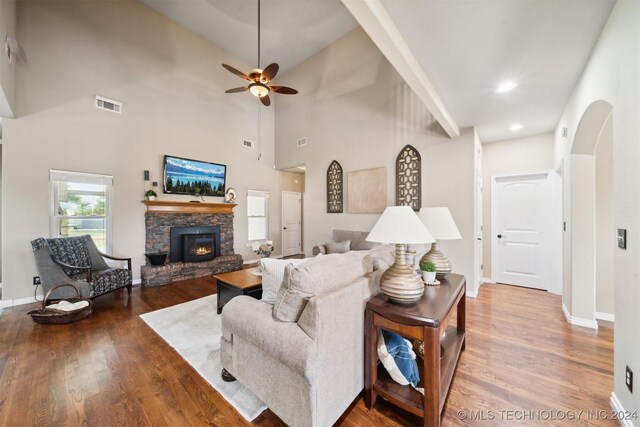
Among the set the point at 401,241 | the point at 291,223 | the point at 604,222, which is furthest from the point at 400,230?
the point at 291,223

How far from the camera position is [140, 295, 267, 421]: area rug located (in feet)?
5.36

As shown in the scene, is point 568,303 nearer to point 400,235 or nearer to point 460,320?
point 460,320

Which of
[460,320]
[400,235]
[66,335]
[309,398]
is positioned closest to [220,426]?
[309,398]

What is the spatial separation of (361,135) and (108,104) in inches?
185

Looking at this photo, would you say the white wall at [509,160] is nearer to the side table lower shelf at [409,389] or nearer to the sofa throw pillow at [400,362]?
the side table lower shelf at [409,389]

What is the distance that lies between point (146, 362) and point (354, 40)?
6578 mm

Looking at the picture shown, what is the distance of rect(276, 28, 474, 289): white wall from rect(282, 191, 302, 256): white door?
4.04 feet

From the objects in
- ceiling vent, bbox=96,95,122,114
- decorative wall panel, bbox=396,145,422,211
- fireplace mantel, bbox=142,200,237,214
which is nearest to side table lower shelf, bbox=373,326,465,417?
decorative wall panel, bbox=396,145,422,211

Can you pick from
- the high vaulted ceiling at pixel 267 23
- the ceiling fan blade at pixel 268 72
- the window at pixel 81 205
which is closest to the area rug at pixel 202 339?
the window at pixel 81 205

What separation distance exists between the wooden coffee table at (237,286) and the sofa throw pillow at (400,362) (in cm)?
166

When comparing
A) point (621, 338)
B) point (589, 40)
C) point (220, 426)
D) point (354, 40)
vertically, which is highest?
point (354, 40)

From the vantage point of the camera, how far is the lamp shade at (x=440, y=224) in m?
1.98

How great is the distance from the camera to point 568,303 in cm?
289

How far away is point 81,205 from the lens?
3887mm
